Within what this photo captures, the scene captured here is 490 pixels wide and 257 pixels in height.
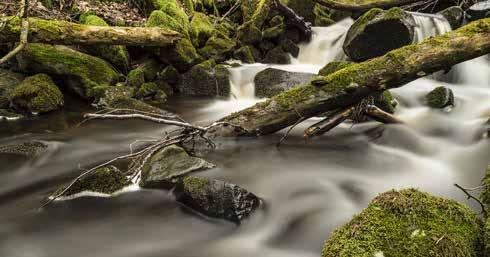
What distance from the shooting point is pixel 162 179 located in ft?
Result: 15.2

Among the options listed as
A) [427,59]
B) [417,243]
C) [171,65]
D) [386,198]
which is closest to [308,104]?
[427,59]

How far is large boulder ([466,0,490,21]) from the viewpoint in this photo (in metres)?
9.79

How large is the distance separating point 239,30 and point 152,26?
2.77 metres

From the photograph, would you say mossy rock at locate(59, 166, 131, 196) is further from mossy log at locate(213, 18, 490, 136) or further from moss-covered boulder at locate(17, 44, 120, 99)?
moss-covered boulder at locate(17, 44, 120, 99)

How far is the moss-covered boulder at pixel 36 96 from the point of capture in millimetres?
7781

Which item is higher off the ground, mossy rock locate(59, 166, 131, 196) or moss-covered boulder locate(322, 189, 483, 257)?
moss-covered boulder locate(322, 189, 483, 257)

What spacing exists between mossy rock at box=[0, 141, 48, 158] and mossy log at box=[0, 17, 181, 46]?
213cm

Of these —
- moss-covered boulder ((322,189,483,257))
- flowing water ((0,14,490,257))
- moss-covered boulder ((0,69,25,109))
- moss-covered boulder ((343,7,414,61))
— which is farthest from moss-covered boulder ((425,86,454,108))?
moss-covered boulder ((0,69,25,109))

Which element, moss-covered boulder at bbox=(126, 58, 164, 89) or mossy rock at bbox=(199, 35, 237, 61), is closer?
moss-covered boulder at bbox=(126, 58, 164, 89)

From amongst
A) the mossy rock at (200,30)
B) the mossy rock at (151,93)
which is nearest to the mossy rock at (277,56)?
the mossy rock at (200,30)

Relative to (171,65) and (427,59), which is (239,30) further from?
(427,59)

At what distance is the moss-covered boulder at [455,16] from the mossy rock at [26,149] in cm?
929

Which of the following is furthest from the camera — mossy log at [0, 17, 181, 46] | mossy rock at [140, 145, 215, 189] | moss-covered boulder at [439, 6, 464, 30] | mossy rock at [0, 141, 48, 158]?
moss-covered boulder at [439, 6, 464, 30]

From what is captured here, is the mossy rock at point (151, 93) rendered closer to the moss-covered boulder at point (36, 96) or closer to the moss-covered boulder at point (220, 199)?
the moss-covered boulder at point (36, 96)
